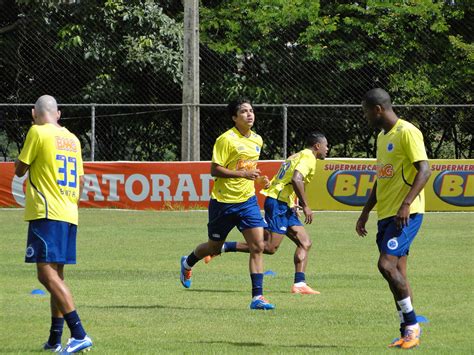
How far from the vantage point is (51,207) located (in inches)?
303

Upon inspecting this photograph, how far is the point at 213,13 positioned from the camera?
33.3m

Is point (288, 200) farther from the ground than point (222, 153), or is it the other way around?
point (222, 153)

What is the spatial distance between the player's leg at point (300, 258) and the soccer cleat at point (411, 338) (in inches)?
142

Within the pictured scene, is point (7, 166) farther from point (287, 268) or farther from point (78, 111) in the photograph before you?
point (287, 268)

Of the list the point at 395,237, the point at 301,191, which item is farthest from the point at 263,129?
the point at 395,237

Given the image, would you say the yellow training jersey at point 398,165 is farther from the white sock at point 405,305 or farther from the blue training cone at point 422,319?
the blue training cone at point 422,319

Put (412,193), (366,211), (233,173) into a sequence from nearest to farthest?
(412,193) → (366,211) → (233,173)

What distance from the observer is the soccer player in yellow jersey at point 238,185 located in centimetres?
1094

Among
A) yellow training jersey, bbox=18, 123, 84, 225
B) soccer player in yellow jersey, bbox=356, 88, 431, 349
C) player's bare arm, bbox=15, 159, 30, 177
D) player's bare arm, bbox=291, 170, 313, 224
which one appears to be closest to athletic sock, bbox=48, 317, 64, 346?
yellow training jersey, bbox=18, 123, 84, 225

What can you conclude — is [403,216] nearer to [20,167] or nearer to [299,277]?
[20,167]

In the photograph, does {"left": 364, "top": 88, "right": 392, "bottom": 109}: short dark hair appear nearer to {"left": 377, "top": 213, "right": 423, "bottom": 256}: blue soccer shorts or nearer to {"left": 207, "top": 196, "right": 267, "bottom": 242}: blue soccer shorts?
{"left": 377, "top": 213, "right": 423, "bottom": 256}: blue soccer shorts

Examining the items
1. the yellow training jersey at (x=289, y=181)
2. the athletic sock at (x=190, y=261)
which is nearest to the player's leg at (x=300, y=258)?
the yellow training jersey at (x=289, y=181)

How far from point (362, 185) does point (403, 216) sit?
17898 millimetres

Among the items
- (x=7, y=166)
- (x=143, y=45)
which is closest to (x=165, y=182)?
(x=7, y=166)
